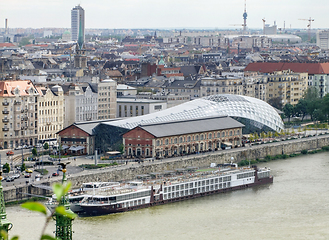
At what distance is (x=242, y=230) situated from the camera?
1209 inches

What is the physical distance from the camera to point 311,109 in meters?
69.2

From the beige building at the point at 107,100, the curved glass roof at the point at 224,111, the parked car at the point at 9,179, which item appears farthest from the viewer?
the beige building at the point at 107,100

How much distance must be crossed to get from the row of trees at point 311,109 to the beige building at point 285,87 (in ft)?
15.7

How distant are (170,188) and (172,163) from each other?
321 inches

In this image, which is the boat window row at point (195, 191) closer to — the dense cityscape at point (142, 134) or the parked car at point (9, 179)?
the dense cityscape at point (142, 134)

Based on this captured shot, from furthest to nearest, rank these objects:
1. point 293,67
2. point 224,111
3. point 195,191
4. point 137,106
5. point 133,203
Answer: point 293,67 < point 137,106 < point 224,111 < point 195,191 < point 133,203

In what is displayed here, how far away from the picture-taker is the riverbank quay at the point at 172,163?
3788 cm

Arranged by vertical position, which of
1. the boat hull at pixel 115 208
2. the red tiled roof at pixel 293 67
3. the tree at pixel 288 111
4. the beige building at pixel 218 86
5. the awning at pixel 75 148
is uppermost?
the red tiled roof at pixel 293 67

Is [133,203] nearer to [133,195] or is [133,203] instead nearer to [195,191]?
[133,195]

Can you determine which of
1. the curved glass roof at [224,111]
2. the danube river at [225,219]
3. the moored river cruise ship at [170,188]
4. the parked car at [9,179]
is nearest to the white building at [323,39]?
the curved glass roof at [224,111]

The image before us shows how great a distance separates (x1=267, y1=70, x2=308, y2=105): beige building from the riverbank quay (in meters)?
18.9

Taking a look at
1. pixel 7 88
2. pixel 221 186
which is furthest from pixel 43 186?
pixel 7 88

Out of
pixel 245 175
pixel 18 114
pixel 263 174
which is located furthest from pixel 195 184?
pixel 18 114

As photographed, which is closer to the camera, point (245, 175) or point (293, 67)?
point (245, 175)
